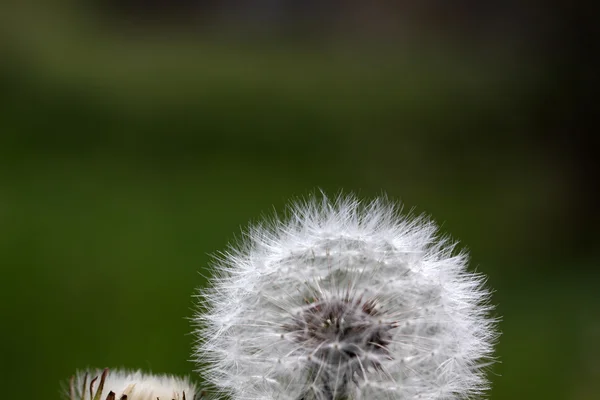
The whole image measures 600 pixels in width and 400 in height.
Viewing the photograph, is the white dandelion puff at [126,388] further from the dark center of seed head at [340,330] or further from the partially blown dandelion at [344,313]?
the dark center of seed head at [340,330]

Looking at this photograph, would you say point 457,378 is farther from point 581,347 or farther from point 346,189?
point 346,189

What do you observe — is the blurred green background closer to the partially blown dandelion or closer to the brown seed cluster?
the partially blown dandelion

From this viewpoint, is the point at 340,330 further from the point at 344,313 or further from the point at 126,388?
the point at 126,388

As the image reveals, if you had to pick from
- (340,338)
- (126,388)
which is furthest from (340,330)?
(126,388)

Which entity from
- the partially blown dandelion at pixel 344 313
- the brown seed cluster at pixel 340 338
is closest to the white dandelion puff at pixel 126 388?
the partially blown dandelion at pixel 344 313

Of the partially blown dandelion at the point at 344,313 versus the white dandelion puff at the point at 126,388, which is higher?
the partially blown dandelion at the point at 344,313

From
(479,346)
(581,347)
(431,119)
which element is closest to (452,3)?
(431,119)

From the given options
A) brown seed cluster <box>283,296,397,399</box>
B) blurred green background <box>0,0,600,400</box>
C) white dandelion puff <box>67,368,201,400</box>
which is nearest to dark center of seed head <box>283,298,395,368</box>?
brown seed cluster <box>283,296,397,399</box>
